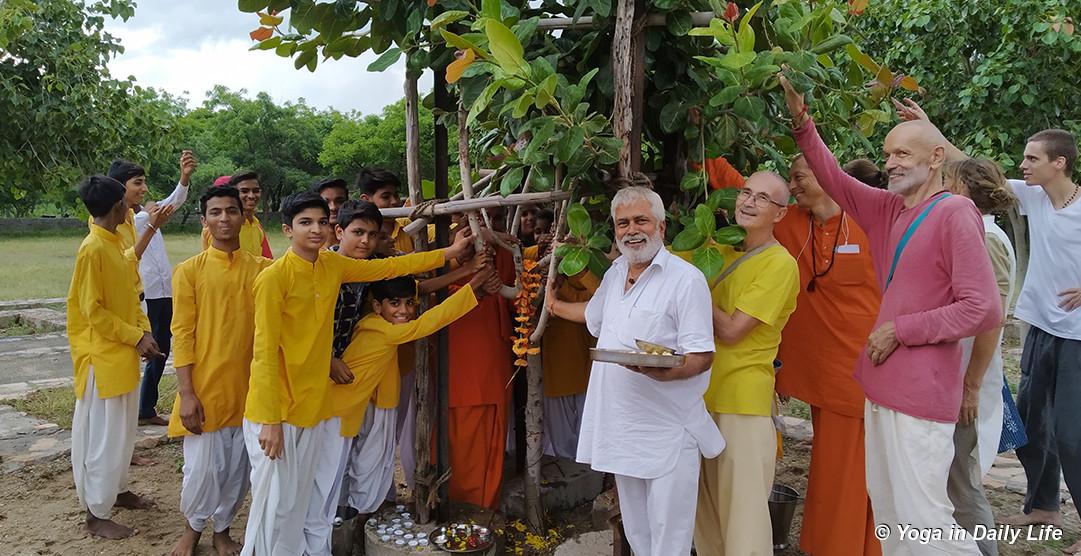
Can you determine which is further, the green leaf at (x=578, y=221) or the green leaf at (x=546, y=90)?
the green leaf at (x=578, y=221)

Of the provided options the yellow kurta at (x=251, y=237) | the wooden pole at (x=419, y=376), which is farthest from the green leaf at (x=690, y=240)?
the yellow kurta at (x=251, y=237)

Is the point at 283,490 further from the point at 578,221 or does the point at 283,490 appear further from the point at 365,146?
the point at 365,146

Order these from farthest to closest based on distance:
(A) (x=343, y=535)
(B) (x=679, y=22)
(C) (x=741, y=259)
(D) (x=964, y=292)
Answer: (A) (x=343, y=535) < (B) (x=679, y=22) < (C) (x=741, y=259) < (D) (x=964, y=292)

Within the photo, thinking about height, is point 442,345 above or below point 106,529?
above

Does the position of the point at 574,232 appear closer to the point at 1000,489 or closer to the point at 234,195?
the point at 234,195

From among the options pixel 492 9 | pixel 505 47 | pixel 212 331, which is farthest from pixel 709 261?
pixel 212 331

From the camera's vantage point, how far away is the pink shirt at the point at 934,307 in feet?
7.97

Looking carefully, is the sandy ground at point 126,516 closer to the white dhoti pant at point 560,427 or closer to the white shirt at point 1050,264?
the white dhoti pant at point 560,427

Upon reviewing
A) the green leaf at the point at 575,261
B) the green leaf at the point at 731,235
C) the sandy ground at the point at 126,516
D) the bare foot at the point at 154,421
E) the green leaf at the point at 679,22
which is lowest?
the sandy ground at the point at 126,516

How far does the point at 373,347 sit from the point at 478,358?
0.66 meters

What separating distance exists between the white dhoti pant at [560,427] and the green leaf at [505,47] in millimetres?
2685

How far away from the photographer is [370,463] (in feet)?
12.0

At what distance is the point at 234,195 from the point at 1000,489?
4935 mm

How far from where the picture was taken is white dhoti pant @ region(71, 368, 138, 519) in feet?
12.3
